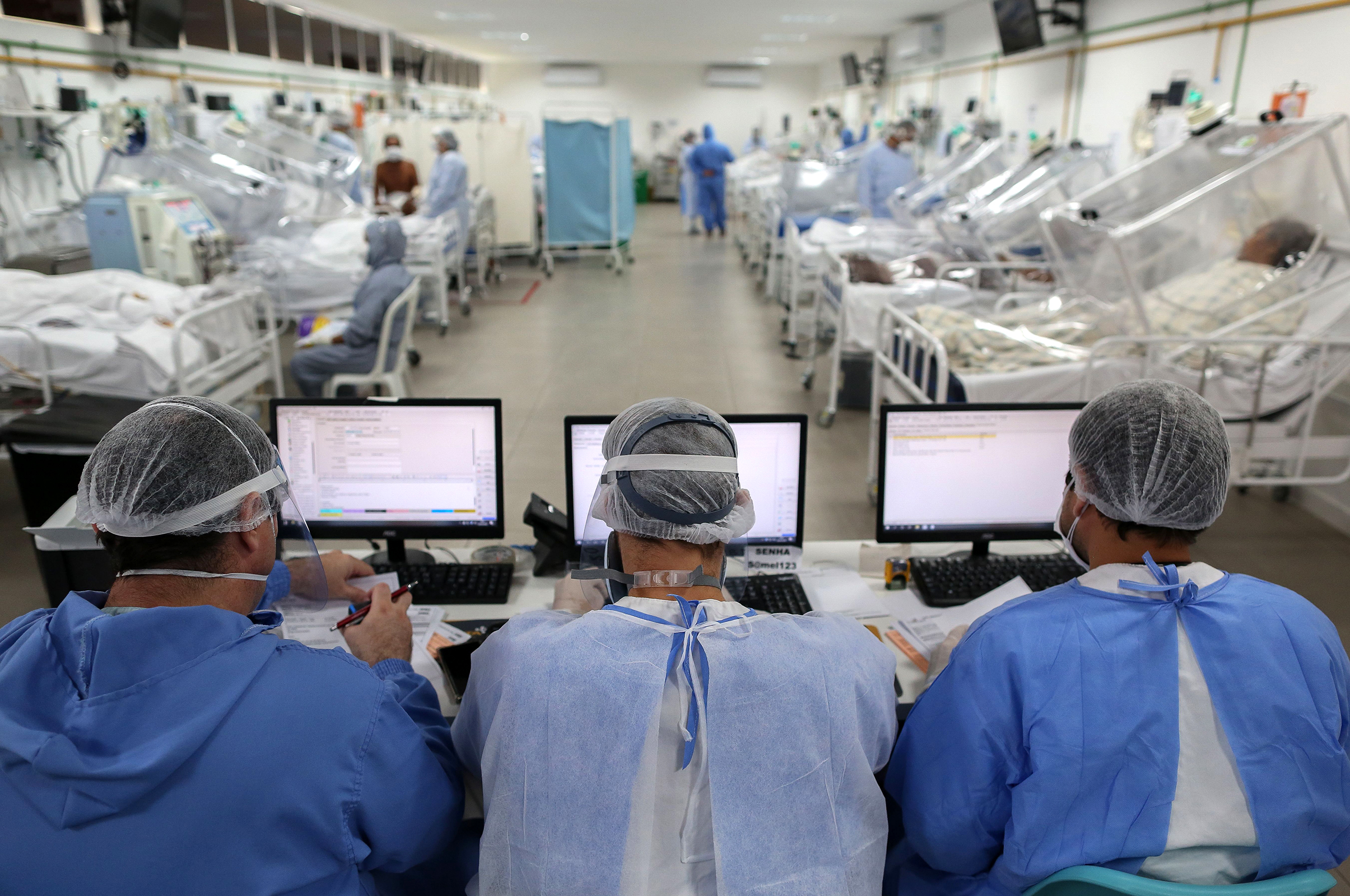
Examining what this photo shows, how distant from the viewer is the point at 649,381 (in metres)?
6.00

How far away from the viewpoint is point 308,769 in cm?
106

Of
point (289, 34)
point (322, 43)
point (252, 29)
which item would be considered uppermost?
point (322, 43)

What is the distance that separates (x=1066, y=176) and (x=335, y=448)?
554 centimetres

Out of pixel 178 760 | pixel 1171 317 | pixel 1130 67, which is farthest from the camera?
pixel 1130 67

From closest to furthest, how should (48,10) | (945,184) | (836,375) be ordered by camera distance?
(836,375)
(48,10)
(945,184)

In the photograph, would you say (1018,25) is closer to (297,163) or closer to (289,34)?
(297,163)

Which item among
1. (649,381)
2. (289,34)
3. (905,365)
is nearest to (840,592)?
(905,365)

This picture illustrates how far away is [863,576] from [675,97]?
779 inches

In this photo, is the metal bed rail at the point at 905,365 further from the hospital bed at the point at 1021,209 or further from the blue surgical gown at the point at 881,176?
the blue surgical gown at the point at 881,176

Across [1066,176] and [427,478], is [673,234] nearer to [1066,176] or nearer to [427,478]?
[1066,176]

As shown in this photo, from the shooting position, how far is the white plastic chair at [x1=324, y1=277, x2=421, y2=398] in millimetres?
4469

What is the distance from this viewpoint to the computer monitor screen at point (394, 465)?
1.96 m

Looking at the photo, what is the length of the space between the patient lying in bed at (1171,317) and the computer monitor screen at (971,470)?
159 centimetres

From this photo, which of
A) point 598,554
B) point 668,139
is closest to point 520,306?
point 598,554
